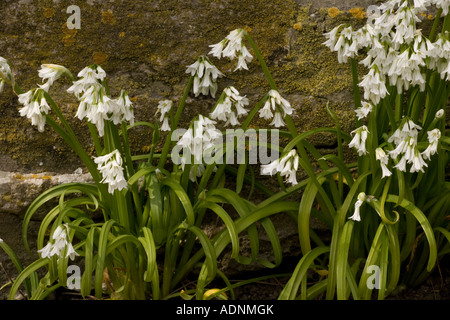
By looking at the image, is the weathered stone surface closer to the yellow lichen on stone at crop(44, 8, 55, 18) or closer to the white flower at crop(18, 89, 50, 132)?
the yellow lichen on stone at crop(44, 8, 55, 18)

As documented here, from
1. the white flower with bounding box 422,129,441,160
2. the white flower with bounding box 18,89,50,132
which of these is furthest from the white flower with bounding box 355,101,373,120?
the white flower with bounding box 18,89,50,132

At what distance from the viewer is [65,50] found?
3.43m

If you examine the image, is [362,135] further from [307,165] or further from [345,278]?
[345,278]

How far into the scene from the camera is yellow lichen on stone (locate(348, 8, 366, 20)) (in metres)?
3.55

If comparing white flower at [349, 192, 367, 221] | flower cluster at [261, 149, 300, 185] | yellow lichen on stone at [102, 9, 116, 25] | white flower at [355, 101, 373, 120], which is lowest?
white flower at [349, 192, 367, 221]

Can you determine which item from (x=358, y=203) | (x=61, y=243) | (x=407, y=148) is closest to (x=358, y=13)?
(x=407, y=148)

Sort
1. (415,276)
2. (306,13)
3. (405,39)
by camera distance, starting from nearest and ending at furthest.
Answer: (405,39) → (415,276) → (306,13)

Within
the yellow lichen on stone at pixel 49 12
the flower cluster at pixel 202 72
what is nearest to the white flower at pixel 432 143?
the flower cluster at pixel 202 72

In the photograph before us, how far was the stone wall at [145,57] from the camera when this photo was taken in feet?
11.1

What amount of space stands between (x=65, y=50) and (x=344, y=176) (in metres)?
1.80

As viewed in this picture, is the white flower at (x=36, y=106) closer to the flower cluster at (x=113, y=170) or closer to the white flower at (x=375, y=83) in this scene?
the flower cluster at (x=113, y=170)

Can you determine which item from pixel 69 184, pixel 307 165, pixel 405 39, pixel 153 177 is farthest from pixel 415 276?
pixel 69 184

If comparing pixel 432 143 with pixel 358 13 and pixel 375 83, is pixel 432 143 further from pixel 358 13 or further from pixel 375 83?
pixel 358 13

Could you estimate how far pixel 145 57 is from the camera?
3480 millimetres
